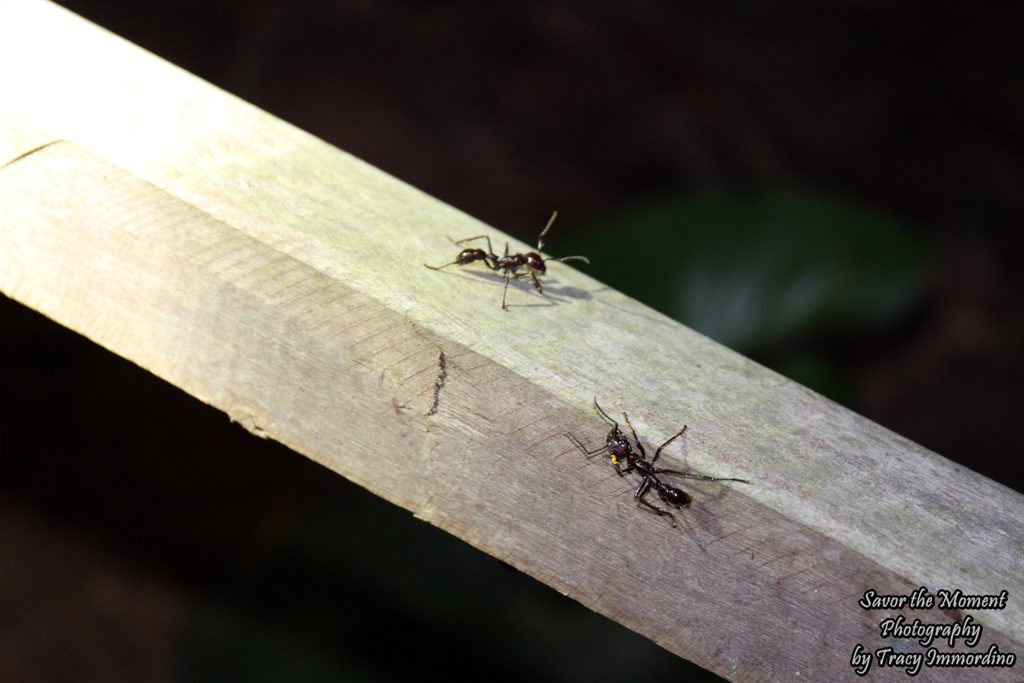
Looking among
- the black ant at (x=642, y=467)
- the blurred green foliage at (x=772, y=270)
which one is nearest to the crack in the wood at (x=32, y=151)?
the black ant at (x=642, y=467)

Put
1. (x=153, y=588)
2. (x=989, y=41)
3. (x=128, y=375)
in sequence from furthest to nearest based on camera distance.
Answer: (x=989, y=41), (x=128, y=375), (x=153, y=588)

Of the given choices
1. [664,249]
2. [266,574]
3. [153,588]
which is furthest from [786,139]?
[153,588]

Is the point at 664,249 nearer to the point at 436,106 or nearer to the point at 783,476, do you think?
the point at 783,476

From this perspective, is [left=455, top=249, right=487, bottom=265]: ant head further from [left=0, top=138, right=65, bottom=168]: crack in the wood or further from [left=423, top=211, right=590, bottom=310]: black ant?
[left=0, top=138, right=65, bottom=168]: crack in the wood

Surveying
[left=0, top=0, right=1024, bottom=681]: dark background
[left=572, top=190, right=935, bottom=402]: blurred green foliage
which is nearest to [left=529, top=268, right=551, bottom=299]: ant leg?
[left=0, top=0, right=1024, bottom=681]: dark background

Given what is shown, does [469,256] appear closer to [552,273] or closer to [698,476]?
[552,273]

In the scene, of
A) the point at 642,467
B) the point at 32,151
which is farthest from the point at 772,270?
the point at 32,151

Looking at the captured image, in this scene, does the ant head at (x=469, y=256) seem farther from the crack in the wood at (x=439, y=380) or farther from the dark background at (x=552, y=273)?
the dark background at (x=552, y=273)
